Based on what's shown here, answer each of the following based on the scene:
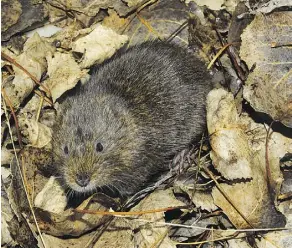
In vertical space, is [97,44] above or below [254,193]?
above

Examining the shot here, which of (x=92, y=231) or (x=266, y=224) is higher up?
(x=266, y=224)

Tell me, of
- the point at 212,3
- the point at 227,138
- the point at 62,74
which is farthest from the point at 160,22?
the point at 227,138

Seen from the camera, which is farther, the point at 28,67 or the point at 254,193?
the point at 28,67

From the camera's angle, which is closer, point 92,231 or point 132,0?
point 92,231

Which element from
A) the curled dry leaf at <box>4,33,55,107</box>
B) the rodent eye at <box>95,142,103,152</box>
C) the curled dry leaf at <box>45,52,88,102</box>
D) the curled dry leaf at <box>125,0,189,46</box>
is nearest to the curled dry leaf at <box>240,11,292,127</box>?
the curled dry leaf at <box>125,0,189,46</box>

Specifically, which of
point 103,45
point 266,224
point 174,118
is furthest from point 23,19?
point 266,224

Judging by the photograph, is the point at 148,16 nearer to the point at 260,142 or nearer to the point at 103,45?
the point at 103,45

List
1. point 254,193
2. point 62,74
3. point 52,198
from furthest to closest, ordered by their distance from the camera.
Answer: point 62,74
point 52,198
point 254,193

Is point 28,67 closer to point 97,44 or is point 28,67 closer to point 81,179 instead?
point 97,44
